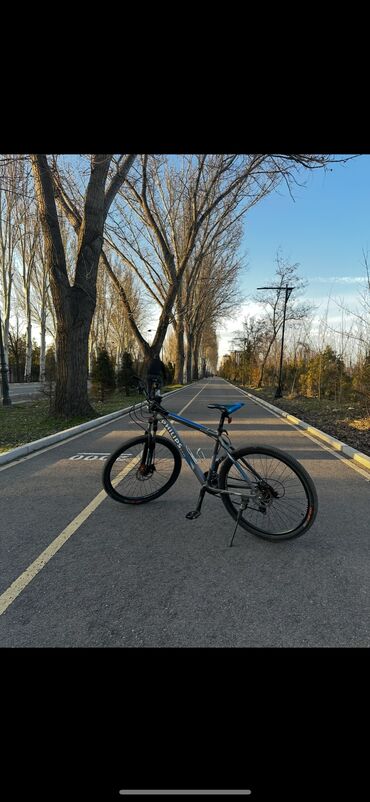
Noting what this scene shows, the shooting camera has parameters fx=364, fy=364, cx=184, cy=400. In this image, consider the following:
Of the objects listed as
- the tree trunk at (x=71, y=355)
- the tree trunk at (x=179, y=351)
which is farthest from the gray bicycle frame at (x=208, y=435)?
the tree trunk at (x=179, y=351)

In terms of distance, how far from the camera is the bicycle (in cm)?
328

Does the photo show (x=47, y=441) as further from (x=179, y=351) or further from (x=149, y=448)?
(x=179, y=351)

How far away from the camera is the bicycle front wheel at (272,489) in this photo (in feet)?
10.6

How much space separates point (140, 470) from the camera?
4273 mm

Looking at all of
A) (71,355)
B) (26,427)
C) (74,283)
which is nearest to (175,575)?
(26,427)

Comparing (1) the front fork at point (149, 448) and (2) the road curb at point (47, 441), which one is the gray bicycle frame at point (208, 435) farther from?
(2) the road curb at point (47, 441)

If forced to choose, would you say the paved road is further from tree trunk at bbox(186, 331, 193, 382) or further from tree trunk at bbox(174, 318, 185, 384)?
tree trunk at bbox(186, 331, 193, 382)

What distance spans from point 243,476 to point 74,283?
9692mm

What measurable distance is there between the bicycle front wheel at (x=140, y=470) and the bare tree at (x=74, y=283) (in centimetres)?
718
